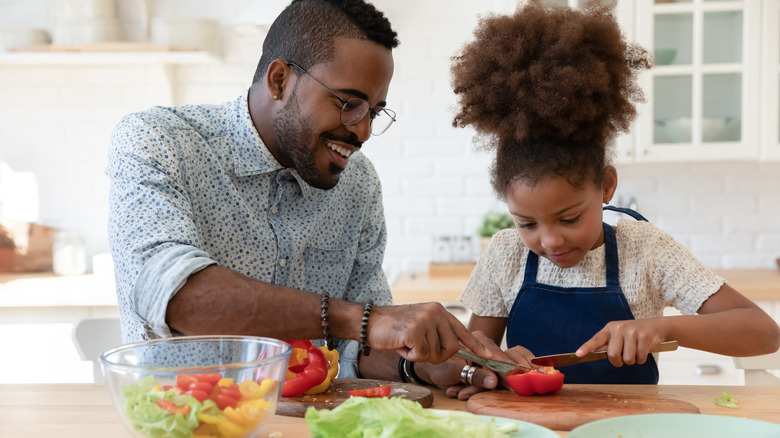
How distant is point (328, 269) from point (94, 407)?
685 millimetres

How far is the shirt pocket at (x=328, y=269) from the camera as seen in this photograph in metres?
1.77

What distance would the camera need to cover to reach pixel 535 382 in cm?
125

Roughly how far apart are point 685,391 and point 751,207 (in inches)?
92.7

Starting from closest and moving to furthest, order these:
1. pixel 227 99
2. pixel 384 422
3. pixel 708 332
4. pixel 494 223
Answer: pixel 384 422
pixel 708 332
pixel 494 223
pixel 227 99

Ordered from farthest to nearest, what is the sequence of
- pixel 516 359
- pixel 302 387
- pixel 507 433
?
pixel 516 359
pixel 302 387
pixel 507 433

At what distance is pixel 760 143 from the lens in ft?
10.00

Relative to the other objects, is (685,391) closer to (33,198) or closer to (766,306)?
(766,306)

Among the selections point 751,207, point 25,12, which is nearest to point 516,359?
point 751,207

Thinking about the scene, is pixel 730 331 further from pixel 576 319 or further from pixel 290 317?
pixel 290 317

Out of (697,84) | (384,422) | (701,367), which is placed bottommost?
(701,367)

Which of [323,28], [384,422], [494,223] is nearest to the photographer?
[384,422]

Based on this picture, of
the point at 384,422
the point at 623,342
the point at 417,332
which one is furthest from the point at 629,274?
the point at 384,422

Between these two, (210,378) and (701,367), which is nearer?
(210,378)

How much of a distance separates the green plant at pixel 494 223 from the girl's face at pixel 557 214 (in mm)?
1636
